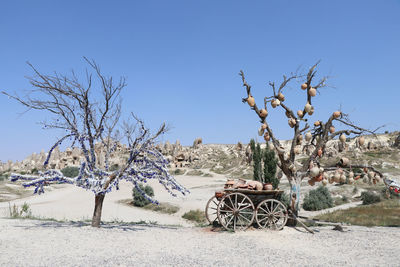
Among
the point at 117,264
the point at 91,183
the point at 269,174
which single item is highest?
the point at 269,174

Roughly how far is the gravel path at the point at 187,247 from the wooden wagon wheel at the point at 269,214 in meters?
0.43

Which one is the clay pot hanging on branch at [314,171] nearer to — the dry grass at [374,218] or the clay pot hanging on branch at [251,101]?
the clay pot hanging on branch at [251,101]

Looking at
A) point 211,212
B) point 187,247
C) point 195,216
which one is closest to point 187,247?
point 187,247

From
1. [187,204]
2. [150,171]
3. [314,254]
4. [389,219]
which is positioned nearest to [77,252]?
[150,171]

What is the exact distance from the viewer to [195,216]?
2112 centimetres

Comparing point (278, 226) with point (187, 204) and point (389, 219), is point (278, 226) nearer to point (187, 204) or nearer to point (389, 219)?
point (389, 219)

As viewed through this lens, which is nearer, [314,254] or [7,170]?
[314,254]

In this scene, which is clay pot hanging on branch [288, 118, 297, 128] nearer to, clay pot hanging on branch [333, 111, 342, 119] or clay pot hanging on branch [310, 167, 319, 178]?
clay pot hanging on branch [333, 111, 342, 119]

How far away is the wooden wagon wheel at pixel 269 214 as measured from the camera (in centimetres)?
1084

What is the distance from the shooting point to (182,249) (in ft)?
28.7

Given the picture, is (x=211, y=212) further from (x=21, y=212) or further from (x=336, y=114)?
(x=336, y=114)

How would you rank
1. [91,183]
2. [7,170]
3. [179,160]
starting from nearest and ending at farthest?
[91,183]
[179,160]
[7,170]

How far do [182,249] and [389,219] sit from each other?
12181 millimetres

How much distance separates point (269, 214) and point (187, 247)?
10.8ft
